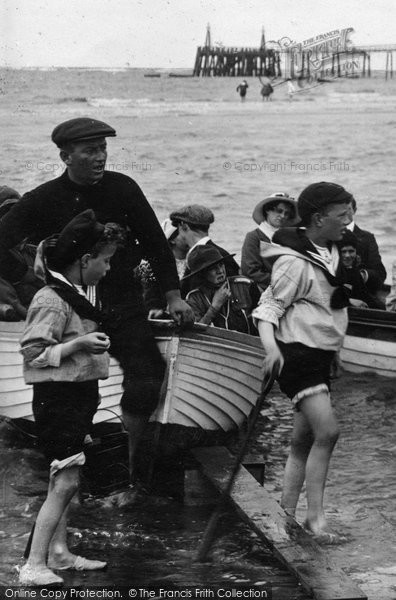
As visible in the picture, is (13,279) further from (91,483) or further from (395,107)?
(395,107)

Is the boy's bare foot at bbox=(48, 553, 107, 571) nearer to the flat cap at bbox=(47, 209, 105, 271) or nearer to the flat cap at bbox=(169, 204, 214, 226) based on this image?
the flat cap at bbox=(47, 209, 105, 271)

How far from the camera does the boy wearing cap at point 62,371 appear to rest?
411cm

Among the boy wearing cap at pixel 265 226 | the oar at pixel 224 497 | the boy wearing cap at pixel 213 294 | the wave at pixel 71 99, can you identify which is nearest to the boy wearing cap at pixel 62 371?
the oar at pixel 224 497

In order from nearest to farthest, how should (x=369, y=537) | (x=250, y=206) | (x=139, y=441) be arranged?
(x=369, y=537), (x=139, y=441), (x=250, y=206)

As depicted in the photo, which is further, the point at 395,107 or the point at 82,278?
the point at 395,107

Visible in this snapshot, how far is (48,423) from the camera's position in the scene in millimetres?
4176

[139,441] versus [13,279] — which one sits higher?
[13,279]

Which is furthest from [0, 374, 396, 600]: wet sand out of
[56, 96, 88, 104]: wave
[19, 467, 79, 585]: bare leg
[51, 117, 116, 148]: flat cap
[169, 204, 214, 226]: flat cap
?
[56, 96, 88, 104]: wave

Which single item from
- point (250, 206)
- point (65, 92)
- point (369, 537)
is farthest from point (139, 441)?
point (65, 92)

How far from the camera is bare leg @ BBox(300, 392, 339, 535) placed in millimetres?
4582

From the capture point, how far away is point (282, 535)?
449cm

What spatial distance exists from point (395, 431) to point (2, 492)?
9.46 feet

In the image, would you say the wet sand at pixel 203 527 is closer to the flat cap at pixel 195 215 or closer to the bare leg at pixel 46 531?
the bare leg at pixel 46 531

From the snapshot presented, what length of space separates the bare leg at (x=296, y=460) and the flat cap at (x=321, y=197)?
0.92 m
